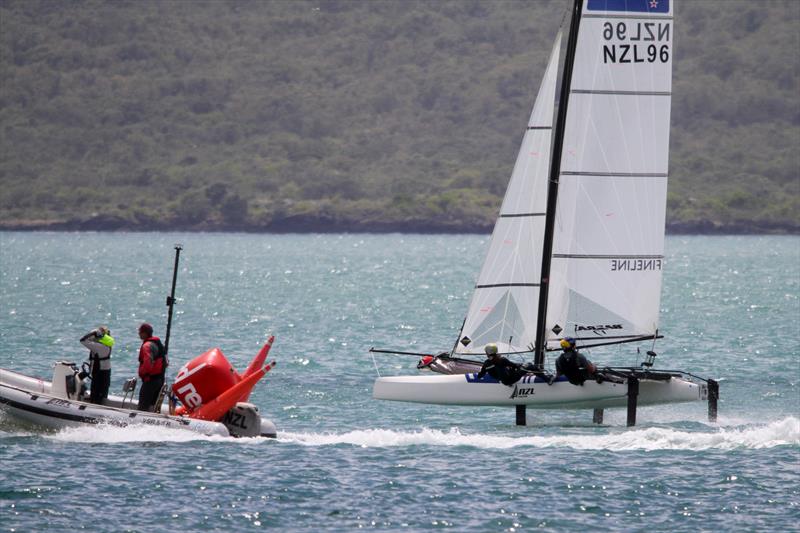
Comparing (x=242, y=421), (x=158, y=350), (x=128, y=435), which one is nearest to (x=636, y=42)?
(x=242, y=421)

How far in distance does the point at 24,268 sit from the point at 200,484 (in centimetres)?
8976

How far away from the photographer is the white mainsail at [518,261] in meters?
28.4

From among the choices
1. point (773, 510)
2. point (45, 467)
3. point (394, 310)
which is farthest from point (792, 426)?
point (394, 310)

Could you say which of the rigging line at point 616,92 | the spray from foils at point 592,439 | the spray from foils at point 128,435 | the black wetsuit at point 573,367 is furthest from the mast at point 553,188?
the spray from foils at point 128,435

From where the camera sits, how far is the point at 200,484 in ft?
73.3

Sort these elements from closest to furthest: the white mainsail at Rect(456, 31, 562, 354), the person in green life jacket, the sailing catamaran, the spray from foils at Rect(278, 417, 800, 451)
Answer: the person in green life jacket → the spray from foils at Rect(278, 417, 800, 451) → the sailing catamaran → the white mainsail at Rect(456, 31, 562, 354)

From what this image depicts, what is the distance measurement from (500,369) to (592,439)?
6.81 feet

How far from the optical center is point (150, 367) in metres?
25.0

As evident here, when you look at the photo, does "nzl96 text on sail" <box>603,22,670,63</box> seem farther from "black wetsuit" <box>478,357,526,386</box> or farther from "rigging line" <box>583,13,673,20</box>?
"black wetsuit" <box>478,357,526,386</box>

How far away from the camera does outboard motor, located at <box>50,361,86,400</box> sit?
25.6 m

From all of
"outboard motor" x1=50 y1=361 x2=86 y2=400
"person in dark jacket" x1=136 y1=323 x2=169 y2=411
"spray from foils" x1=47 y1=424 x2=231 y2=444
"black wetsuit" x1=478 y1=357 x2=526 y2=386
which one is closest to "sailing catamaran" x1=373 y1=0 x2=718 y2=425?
"black wetsuit" x1=478 y1=357 x2=526 y2=386

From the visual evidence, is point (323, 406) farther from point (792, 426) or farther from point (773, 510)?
point (773, 510)

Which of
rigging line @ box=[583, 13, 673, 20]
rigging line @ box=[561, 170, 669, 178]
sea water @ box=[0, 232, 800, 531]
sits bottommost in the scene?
sea water @ box=[0, 232, 800, 531]

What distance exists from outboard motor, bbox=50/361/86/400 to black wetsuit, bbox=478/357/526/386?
7130mm
